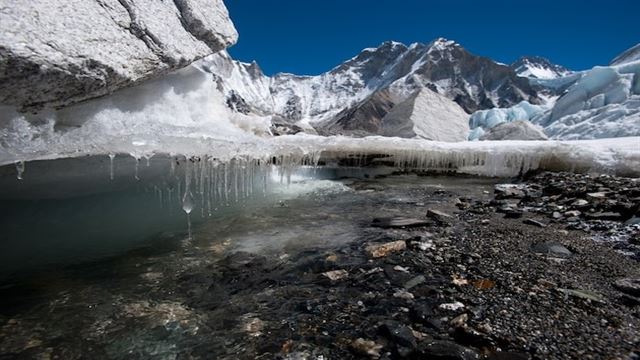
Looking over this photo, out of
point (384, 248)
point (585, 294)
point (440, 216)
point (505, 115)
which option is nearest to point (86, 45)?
point (384, 248)

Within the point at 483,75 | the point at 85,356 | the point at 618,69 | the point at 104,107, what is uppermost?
the point at 483,75

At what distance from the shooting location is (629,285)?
374cm

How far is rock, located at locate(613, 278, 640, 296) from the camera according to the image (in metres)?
3.66

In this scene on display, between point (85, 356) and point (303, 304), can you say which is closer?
point (85, 356)

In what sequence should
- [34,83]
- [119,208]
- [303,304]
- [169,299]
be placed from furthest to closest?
[119,208] < [34,83] < [169,299] < [303,304]

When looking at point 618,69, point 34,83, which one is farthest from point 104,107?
point 618,69

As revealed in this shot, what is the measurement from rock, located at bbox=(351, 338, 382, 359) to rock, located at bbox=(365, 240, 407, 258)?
2.03 m

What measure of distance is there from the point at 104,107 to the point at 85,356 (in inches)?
178

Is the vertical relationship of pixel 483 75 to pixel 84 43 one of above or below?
above

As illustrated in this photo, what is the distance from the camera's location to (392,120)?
41156mm

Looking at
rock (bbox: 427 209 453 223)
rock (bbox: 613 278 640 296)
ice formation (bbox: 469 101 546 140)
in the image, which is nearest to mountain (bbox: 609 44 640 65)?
Result: ice formation (bbox: 469 101 546 140)

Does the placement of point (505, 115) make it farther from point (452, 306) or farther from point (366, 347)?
point (366, 347)

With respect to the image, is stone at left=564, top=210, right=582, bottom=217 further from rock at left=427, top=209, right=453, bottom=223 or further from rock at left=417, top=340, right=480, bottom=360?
rock at left=417, top=340, right=480, bottom=360

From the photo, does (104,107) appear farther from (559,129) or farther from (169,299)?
(559,129)
